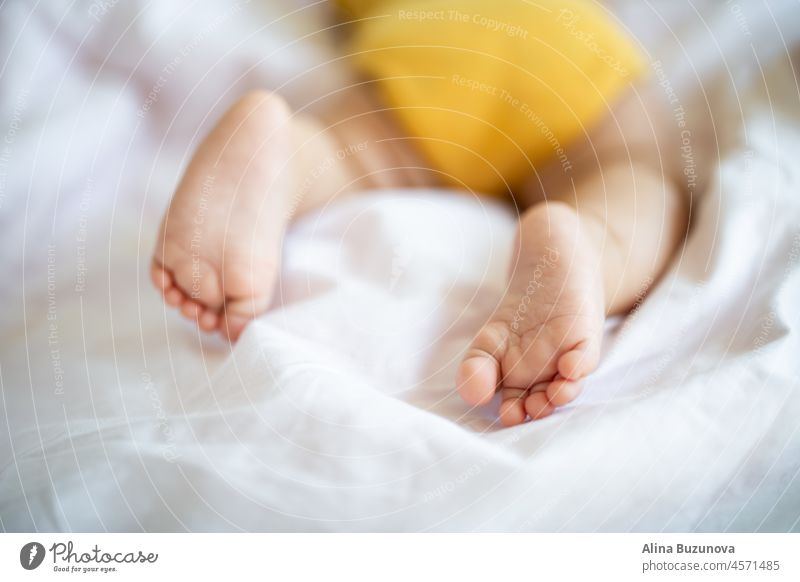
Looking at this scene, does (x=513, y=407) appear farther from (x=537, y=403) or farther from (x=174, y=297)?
(x=174, y=297)

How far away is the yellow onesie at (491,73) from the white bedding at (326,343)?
0.03 m

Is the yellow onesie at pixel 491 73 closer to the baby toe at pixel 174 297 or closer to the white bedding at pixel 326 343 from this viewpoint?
the white bedding at pixel 326 343

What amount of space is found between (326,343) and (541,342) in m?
0.14

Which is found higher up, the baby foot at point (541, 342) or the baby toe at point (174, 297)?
the baby toe at point (174, 297)

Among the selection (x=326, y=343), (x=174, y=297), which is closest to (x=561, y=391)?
(x=326, y=343)

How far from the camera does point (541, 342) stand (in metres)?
0.41

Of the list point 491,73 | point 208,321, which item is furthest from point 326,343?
point 491,73

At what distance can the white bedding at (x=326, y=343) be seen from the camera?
41 cm

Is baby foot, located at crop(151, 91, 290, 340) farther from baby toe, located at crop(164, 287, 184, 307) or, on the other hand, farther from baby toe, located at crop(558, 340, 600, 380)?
baby toe, located at crop(558, 340, 600, 380)

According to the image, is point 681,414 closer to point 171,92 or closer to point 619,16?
point 619,16

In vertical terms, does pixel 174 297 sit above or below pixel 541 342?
above

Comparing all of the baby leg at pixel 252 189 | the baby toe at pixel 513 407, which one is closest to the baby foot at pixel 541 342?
the baby toe at pixel 513 407

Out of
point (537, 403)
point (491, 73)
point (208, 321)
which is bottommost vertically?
point (537, 403)

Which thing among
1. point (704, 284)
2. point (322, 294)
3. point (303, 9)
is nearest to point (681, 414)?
point (704, 284)
